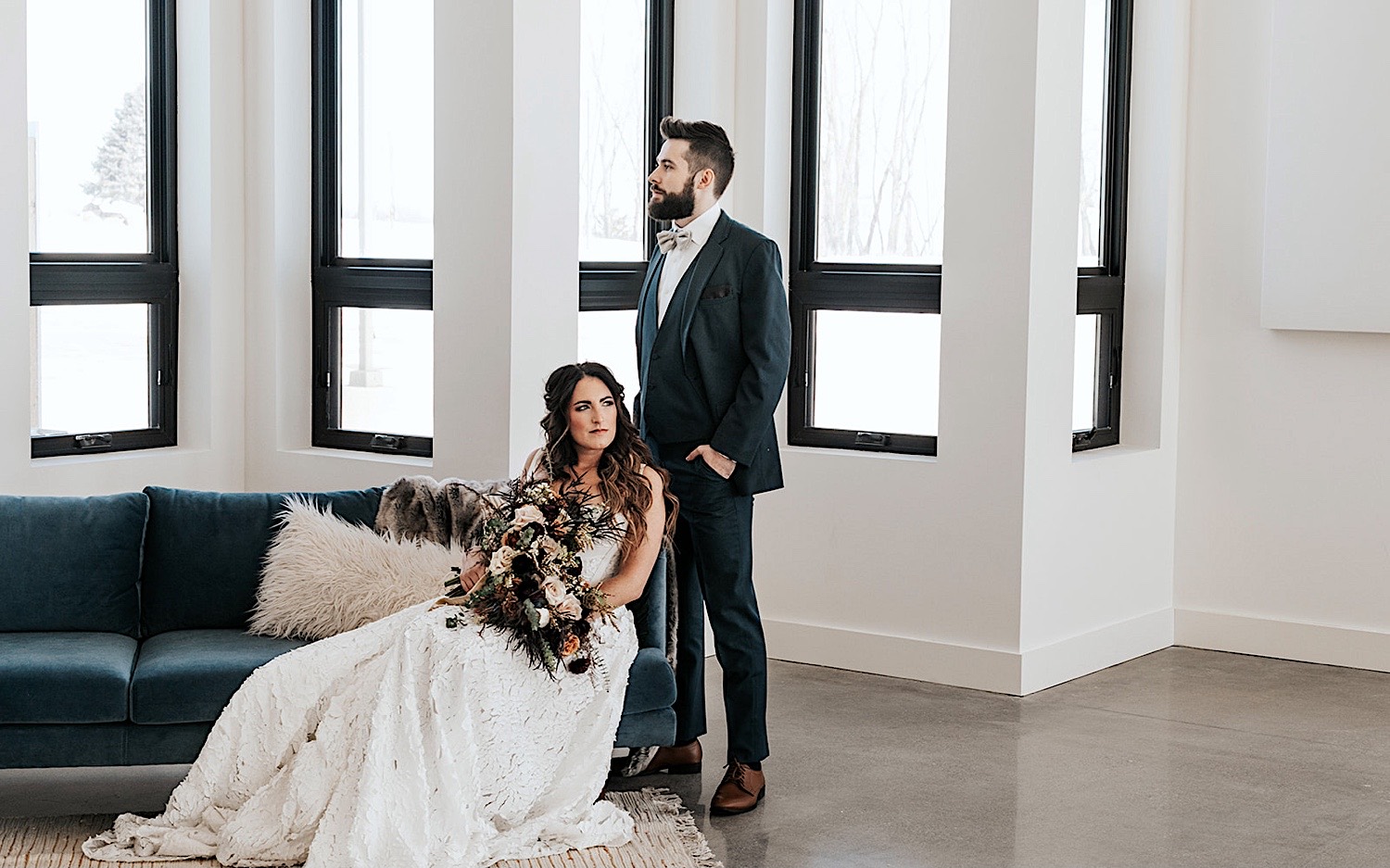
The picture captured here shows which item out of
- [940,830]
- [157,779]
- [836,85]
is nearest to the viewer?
[940,830]

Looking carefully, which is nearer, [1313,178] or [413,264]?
[413,264]

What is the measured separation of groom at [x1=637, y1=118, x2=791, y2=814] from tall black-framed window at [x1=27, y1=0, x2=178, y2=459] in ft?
7.06

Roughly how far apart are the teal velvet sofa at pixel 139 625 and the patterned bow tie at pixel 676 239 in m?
0.88

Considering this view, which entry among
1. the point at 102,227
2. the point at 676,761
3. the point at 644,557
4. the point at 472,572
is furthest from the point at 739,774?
the point at 102,227

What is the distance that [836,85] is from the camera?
254 inches

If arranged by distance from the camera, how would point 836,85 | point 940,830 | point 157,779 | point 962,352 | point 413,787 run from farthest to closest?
point 836,85
point 962,352
point 157,779
point 940,830
point 413,787

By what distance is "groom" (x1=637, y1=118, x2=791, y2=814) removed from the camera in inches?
180

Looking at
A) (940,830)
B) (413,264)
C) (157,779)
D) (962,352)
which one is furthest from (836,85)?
(157,779)

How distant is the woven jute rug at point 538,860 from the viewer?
4004mm

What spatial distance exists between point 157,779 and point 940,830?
6.93 ft

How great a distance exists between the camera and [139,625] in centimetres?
470

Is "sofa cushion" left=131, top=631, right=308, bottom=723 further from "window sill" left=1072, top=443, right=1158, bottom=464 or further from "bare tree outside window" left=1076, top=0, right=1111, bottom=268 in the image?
"bare tree outside window" left=1076, top=0, right=1111, bottom=268

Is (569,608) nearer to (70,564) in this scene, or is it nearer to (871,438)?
(70,564)

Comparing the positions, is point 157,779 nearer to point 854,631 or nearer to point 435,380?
point 435,380
